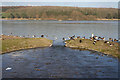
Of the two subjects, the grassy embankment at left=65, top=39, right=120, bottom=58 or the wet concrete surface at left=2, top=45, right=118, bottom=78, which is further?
the grassy embankment at left=65, top=39, right=120, bottom=58

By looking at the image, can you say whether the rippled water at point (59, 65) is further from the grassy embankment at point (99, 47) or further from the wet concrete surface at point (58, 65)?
the grassy embankment at point (99, 47)

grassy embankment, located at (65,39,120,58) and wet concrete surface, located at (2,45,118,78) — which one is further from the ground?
grassy embankment, located at (65,39,120,58)

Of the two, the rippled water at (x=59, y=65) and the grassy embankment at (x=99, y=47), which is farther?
the grassy embankment at (x=99, y=47)

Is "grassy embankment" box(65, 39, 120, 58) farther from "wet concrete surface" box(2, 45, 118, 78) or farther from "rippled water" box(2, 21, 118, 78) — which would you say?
"wet concrete surface" box(2, 45, 118, 78)

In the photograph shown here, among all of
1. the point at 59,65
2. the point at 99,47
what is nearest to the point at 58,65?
the point at 59,65

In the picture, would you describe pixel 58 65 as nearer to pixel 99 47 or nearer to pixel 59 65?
pixel 59 65

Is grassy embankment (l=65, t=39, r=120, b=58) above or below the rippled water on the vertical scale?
above

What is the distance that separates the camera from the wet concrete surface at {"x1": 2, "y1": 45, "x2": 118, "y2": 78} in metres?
17.5

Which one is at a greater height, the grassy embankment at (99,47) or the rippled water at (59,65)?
the grassy embankment at (99,47)

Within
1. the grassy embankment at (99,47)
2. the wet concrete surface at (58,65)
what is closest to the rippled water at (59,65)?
the wet concrete surface at (58,65)

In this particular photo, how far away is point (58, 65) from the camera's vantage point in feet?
67.3

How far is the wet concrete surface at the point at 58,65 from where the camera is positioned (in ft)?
57.5

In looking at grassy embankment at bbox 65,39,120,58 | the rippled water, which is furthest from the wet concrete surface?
grassy embankment at bbox 65,39,120,58

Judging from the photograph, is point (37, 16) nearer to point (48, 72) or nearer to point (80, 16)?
point (80, 16)
